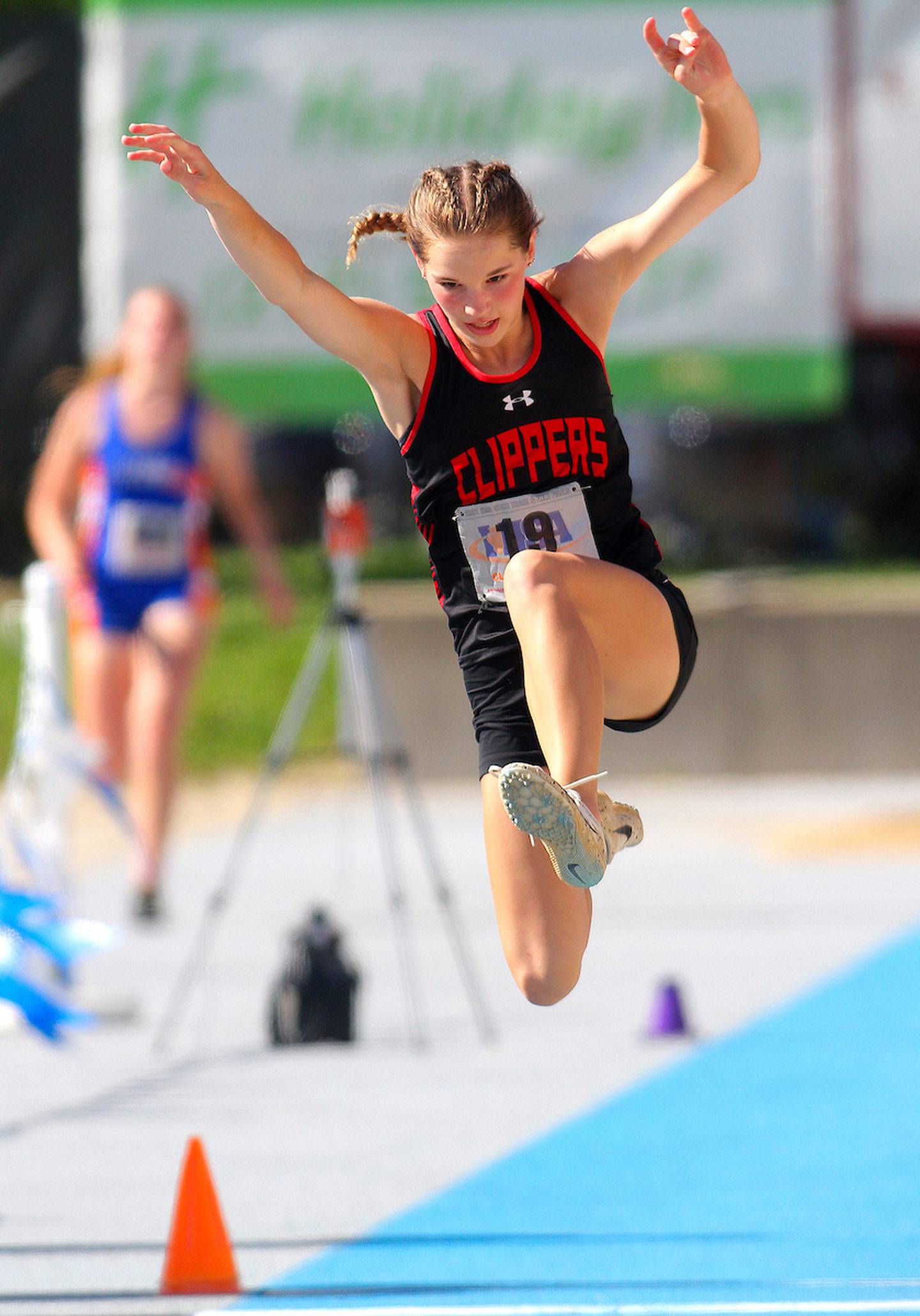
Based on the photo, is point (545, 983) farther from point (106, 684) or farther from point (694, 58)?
point (106, 684)

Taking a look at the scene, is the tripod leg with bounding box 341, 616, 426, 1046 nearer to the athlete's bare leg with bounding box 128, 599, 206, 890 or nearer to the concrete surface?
the concrete surface

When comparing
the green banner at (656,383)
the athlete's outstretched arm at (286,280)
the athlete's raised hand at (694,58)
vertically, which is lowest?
the athlete's outstretched arm at (286,280)

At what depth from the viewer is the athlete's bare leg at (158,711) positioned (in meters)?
8.86

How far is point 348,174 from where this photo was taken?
659 inches

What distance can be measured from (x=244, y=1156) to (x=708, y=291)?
40.2 ft

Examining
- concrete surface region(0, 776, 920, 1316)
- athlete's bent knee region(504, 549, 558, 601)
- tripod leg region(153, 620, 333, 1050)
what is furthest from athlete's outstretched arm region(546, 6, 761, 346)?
tripod leg region(153, 620, 333, 1050)

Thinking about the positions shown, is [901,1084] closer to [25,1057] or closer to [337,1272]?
[337,1272]

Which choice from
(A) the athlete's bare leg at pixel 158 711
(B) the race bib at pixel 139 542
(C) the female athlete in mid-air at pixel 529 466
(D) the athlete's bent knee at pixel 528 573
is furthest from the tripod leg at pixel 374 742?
(D) the athlete's bent knee at pixel 528 573

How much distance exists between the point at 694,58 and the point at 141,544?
5.07 meters

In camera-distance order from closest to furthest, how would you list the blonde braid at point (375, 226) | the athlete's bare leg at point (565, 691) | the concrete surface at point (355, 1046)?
the athlete's bare leg at point (565, 691) → the blonde braid at point (375, 226) → the concrete surface at point (355, 1046)

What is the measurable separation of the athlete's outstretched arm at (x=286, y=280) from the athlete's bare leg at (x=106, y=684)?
4791mm

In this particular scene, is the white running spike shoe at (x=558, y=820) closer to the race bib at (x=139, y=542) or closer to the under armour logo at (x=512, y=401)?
the under armour logo at (x=512, y=401)

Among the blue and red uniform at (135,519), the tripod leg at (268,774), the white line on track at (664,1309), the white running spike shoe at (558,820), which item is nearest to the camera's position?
the white running spike shoe at (558,820)

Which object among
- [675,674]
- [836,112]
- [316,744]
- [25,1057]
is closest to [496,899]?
[675,674]
